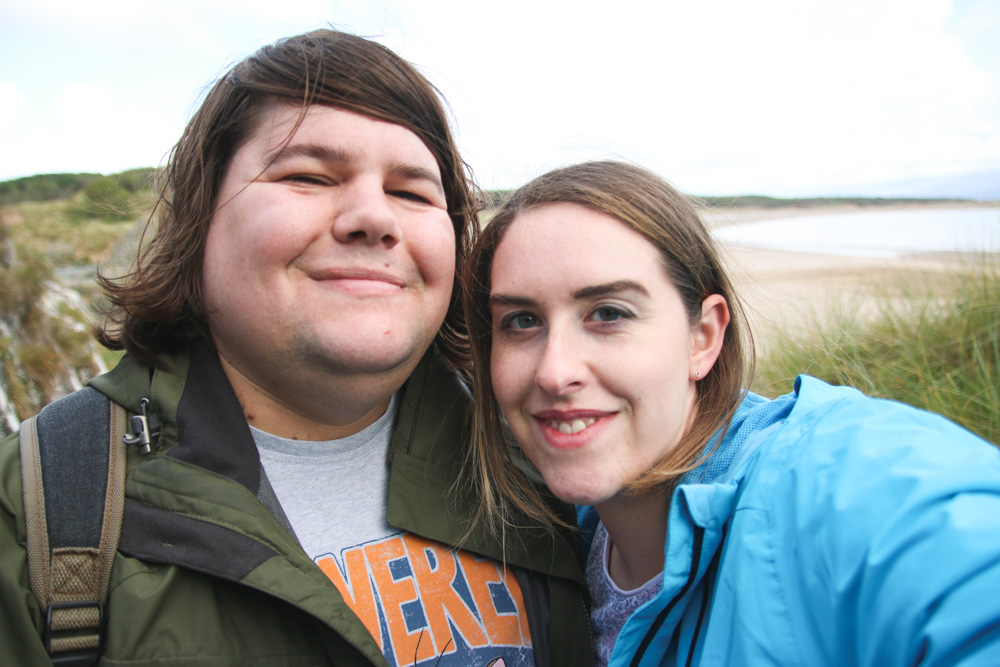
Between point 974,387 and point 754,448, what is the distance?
2.76m

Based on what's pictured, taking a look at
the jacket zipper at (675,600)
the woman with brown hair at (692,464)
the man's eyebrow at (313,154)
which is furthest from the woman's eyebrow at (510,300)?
the jacket zipper at (675,600)

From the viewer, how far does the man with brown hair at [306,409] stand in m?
1.48

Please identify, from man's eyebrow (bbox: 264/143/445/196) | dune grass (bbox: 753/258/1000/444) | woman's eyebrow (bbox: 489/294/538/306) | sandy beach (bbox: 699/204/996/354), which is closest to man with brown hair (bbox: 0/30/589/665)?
man's eyebrow (bbox: 264/143/445/196)

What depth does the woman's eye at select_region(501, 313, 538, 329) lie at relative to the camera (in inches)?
74.0

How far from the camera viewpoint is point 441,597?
5.88ft

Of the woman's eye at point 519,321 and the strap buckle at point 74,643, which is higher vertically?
the woman's eye at point 519,321

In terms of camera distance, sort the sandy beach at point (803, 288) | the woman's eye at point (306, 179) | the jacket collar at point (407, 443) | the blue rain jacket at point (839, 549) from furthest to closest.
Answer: the sandy beach at point (803, 288)
the woman's eye at point (306, 179)
the jacket collar at point (407, 443)
the blue rain jacket at point (839, 549)

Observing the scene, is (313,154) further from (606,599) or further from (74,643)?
(606,599)

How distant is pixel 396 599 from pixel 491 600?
1.04 ft

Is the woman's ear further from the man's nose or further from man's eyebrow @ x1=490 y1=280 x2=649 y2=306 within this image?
the man's nose

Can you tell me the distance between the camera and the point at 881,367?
3852 millimetres

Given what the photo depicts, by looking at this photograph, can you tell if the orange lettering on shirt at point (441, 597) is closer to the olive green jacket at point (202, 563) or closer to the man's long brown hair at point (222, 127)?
the olive green jacket at point (202, 563)

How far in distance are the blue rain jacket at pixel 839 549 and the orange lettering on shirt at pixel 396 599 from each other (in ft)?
1.95

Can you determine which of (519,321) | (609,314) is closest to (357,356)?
(519,321)
